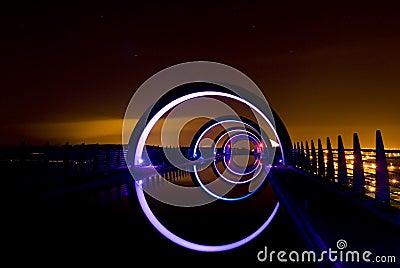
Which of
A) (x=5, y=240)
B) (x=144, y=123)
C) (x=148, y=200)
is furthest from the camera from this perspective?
(x=144, y=123)

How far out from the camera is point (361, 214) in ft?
22.9

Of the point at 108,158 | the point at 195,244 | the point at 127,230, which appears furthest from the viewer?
the point at 108,158

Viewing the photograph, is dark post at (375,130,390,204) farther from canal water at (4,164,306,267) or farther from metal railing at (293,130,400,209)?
canal water at (4,164,306,267)

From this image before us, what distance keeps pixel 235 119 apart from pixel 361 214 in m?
29.3

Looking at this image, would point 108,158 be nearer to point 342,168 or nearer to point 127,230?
point 342,168

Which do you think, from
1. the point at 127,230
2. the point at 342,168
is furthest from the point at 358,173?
the point at 127,230

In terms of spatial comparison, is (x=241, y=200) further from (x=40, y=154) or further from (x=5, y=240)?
(x=40, y=154)

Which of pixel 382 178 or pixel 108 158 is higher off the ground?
pixel 108 158

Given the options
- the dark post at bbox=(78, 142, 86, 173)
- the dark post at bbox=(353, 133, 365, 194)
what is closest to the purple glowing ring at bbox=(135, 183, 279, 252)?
the dark post at bbox=(353, 133, 365, 194)

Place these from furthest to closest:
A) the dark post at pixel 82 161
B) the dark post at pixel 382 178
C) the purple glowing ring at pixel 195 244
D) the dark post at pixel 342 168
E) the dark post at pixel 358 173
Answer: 1. the dark post at pixel 82 161
2. the dark post at pixel 342 168
3. the dark post at pixel 358 173
4. the dark post at pixel 382 178
5. the purple glowing ring at pixel 195 244

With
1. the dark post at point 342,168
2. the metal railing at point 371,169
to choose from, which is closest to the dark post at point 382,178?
the metal railing at point 371,169

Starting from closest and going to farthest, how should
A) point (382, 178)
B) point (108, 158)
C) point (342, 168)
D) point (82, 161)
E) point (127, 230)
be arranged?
point (127, 230) → point (382, 178) → point (342, 168) → point (82, 161) → point (108, 158)

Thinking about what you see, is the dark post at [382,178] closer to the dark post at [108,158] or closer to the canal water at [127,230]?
the canal water at [127,230]

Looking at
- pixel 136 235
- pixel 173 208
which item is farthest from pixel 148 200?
pixel 136 235
